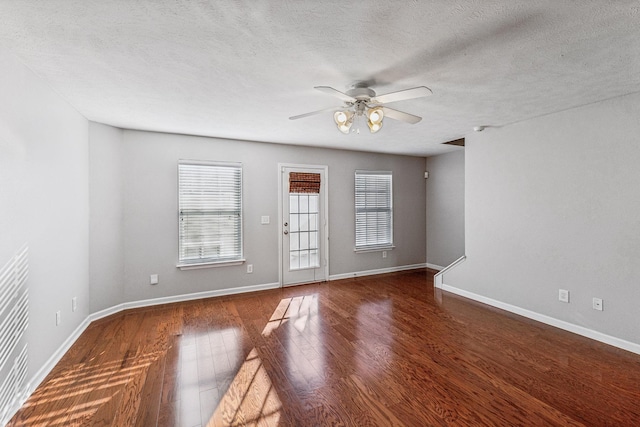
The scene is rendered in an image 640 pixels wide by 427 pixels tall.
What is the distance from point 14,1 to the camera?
147 centimetres

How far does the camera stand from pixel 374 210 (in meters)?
5.86

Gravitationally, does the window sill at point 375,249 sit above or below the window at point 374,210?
below

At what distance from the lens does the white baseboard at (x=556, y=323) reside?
2822 mm

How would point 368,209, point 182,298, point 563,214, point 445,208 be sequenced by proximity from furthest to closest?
point 445,208, point 368,209, point 182,298, point 563,214

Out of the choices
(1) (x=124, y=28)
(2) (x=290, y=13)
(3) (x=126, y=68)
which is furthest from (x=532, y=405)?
(3) (x=126, y=68)

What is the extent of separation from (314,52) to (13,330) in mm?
2737

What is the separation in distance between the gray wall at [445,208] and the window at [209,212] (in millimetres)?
3986

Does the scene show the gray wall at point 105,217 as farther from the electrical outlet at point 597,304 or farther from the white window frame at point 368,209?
the electrical outlet at point 597,304

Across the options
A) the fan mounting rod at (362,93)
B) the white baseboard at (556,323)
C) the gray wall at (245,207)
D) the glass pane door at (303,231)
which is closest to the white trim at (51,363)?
the gray wall at (245,207)

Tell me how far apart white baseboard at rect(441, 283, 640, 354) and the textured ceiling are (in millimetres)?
2346

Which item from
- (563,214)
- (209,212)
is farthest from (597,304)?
(209,212)

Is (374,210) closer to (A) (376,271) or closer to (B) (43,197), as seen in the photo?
(A) (376,271)

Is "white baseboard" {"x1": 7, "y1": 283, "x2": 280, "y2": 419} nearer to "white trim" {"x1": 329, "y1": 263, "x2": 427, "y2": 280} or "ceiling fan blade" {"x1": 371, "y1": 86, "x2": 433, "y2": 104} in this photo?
"white trim" {"x1": 329, "y1": 263, "x2": 427, "y2": 280}

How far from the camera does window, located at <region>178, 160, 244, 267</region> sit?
14.0 ft
